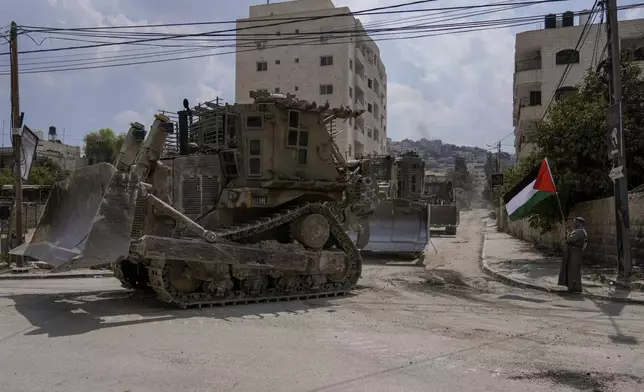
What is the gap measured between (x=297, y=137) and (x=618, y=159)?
7.00 metres

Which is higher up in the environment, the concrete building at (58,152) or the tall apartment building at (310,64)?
the tall apartment building at (310,64)

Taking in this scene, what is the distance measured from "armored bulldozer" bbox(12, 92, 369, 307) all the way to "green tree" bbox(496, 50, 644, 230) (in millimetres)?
7662

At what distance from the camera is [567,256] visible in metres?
11.0

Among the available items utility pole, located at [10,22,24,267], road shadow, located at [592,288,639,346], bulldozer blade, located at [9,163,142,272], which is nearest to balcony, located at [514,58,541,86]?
road shadow, located at [592,288,639,346]

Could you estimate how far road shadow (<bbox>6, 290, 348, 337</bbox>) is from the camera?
7500 mm

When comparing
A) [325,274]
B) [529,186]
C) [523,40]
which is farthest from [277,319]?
[523,40]

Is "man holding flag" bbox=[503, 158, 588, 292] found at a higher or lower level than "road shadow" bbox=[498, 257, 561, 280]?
higher

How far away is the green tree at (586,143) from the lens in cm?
1518

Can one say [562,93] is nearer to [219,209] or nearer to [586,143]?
[586,143]

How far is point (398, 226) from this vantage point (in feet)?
62.6

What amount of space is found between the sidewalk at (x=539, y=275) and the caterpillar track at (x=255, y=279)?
4177 millimetres

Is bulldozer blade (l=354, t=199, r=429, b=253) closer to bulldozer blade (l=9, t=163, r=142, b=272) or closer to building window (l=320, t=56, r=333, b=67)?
bulldozer blade (l=9, t=163, r=142, b=272)

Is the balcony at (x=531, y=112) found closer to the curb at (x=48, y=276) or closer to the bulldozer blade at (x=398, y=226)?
the bulldozer blade at (x=398, y=226)

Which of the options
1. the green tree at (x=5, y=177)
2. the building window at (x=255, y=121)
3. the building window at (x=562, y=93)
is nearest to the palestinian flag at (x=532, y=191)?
the building window at (x=255, y=121)
